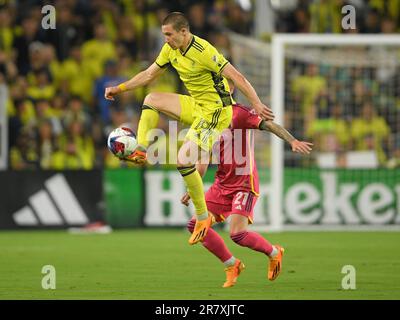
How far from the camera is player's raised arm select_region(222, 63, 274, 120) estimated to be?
10398mm

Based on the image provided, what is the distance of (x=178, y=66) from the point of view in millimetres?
10836

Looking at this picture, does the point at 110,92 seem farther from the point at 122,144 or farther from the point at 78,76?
the point at 78,76

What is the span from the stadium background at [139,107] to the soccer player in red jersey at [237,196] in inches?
222

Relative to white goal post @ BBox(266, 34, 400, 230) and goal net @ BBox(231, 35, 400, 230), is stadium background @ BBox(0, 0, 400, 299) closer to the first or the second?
goal net @ BBox(231, 35, 400, 230)

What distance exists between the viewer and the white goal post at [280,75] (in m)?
18.5

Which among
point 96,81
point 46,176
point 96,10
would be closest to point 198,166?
point 46,176

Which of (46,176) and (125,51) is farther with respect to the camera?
(125,51)

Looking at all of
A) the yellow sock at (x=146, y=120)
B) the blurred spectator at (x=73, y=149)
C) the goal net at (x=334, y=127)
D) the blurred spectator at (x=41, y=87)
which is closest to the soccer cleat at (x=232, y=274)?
the yellow sock at (x=146, y=120)

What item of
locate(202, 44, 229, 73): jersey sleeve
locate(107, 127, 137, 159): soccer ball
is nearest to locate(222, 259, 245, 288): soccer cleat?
locate(107, 127, 137, 159): soccer ball

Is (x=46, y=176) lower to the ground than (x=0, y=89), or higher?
lower

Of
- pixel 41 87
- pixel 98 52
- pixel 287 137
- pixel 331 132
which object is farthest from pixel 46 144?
pixel 287 137

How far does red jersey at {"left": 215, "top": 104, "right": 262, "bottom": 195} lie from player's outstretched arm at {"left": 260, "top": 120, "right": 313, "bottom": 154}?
1.16 ft

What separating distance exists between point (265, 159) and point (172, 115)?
899 cm

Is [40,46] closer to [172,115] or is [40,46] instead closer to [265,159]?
[265,159]
